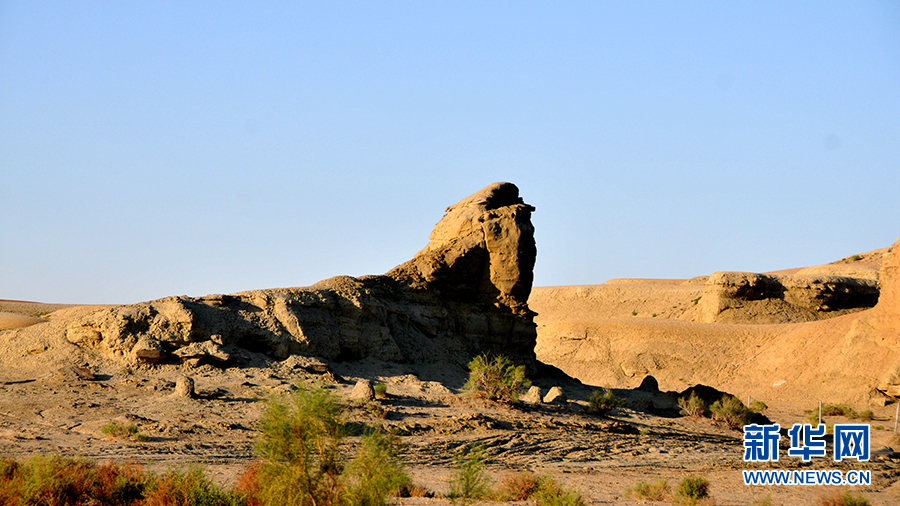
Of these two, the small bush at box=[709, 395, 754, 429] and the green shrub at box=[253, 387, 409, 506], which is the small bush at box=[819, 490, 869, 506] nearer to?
the green shrub at box=[253, 387, 409, 506]

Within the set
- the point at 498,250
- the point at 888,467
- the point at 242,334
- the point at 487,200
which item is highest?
the point at 487,200

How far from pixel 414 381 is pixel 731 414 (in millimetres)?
8200

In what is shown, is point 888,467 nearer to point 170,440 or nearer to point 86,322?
point 170,440

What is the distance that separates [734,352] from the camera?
3603cm

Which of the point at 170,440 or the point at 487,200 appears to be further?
the point at 487,200

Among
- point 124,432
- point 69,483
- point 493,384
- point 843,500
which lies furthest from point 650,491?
point 124,432

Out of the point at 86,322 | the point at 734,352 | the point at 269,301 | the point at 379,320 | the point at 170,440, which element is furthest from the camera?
the point at 734,352

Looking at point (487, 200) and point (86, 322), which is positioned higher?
point (487, 200)

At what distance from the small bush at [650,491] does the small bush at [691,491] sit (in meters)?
0.18

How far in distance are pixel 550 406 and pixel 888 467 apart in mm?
6800

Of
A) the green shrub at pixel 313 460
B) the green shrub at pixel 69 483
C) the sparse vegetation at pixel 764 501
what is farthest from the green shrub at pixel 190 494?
the sparse vegetation at pixel 764 501

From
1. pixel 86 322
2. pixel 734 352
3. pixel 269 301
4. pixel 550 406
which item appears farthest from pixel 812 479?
pixel 734 352

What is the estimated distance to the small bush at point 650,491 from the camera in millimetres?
10367

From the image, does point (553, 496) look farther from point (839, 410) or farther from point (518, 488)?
point (839, 410)
